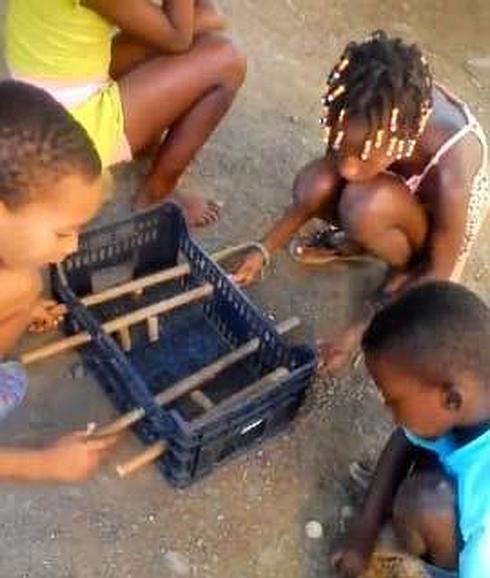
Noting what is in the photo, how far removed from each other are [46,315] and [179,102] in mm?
524

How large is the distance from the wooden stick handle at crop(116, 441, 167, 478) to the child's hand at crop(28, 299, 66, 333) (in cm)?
31

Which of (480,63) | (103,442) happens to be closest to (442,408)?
(103,442)

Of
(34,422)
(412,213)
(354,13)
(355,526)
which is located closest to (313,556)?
(355,526)

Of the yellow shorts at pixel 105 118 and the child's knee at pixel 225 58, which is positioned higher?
the child's knee at pixel 225 58

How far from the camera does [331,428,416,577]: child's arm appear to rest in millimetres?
1974

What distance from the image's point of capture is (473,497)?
5.82 ft

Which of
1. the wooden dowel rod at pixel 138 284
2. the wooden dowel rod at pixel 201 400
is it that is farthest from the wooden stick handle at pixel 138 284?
the wooden dowel rod at pixel 201 400

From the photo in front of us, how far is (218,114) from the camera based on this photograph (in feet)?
8.09

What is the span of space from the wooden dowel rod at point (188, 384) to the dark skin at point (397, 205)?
0.17 m

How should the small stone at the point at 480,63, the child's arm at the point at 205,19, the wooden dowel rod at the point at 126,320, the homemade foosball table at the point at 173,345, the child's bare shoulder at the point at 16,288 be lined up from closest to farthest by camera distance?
the child's bare shoulder at the point at 16,288 → the homemade foosball table at the point at 173,345 → the wooden dowel rod at the point at 126,320 → the child's arm at the point at 205,19 → the small stone at the point at 480,63

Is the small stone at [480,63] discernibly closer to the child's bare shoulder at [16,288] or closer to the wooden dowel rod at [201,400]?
the wooden dowel rod at [201,400]

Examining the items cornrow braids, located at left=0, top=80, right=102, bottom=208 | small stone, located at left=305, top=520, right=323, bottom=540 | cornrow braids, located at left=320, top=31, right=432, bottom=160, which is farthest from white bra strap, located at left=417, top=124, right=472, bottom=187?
cornrow braids, located at left=0, top=80, right=102, bottom=208

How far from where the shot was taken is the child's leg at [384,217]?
2.26m

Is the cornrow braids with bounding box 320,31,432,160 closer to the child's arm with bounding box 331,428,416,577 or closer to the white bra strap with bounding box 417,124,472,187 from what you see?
the white bra strap with bounding box 417,124,472,187
